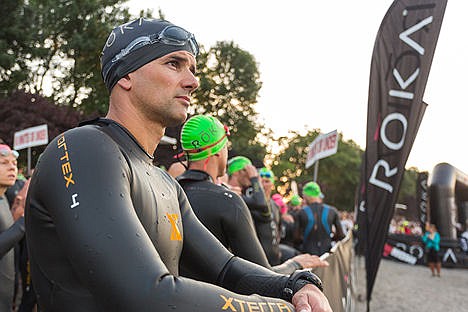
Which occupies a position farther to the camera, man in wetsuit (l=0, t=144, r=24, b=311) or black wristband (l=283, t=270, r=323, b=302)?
man in wetsuit (l=0, t=144, r=24, b=311)

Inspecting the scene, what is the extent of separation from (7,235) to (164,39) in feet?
7.92

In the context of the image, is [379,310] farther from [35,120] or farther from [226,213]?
[35,120]

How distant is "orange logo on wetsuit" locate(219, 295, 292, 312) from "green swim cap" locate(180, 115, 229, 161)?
1.96m

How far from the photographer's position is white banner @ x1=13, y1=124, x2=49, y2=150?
9.60m

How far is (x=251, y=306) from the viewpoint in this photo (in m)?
1.20

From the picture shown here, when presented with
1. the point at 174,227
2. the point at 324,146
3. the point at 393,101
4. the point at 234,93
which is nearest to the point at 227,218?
the point at 174,227

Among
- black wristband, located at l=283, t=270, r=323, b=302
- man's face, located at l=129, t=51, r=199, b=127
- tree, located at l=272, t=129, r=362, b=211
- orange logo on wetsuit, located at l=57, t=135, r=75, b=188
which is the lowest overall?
tree, located at l=272, t=129, r=362, b=211

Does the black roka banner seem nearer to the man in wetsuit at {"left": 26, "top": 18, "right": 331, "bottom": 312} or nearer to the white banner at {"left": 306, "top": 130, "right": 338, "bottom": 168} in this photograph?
the white banner at {"left": 306, "top": 130, "right": 338, "bottom": 168}

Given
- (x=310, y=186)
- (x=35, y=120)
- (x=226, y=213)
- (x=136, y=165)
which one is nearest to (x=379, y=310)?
(x=310, y=186)

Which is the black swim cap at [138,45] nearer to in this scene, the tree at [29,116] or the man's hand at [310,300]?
the man's hand at [310,300]

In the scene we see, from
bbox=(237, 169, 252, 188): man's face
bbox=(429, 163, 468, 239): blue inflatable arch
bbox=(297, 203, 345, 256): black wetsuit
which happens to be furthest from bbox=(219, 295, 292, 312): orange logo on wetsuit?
bbox=(429, 163, 468, 239): blue inflatable arch

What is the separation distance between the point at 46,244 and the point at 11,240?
2.31 metres

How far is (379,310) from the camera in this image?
891 cm

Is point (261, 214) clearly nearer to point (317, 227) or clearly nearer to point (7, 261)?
point (7, 261)
